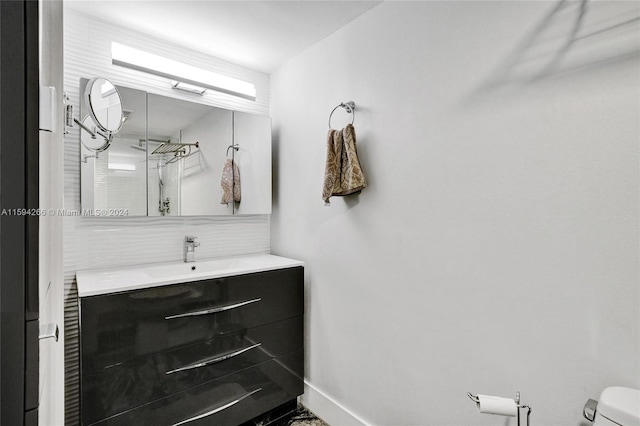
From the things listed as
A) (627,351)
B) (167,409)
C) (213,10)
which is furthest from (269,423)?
(213,10)

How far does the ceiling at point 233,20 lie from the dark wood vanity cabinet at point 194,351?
145 cm

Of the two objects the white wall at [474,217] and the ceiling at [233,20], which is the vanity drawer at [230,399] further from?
the ceiling at [233,20]

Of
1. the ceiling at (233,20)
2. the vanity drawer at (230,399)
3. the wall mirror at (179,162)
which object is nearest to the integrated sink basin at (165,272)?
the wall mirror at (179,162)

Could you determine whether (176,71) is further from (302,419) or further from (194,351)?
(302,419)

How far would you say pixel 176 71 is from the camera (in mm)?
1979

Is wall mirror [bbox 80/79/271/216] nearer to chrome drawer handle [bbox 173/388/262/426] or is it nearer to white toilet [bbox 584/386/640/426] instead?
chrome drawer handle [bbox 173/388/262/426]

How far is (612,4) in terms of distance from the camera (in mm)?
977

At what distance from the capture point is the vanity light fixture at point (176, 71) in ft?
6.00

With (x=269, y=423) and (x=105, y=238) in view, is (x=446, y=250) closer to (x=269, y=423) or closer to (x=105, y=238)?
(x=269, y=423)

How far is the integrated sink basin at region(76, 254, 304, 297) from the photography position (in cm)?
145

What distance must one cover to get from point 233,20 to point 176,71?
49 centimetres

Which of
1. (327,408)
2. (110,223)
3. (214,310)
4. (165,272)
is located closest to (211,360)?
(214,310)

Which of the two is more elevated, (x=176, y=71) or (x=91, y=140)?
(x=176, y=71)

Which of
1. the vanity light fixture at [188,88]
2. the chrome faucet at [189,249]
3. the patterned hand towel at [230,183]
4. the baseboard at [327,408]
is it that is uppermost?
the vanity light fixture at [188,88]
